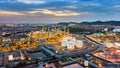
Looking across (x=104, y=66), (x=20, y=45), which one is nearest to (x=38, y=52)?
(x=20, y=45)

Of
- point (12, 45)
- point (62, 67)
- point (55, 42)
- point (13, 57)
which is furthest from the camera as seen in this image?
point (55, 42)

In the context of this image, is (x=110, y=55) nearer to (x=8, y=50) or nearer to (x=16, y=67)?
(x=16, y=67)

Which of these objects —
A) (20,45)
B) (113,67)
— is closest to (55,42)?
(20,45)

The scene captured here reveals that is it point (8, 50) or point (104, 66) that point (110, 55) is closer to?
point (104, 66)

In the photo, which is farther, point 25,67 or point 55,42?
point 55,42

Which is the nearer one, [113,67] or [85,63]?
[113,67]

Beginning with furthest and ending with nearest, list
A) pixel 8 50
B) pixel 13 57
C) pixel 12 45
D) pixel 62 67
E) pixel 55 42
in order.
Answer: pixel 55 42
pixel 12 45
pixel 8 50
pixel 13 57
pixel 62 67

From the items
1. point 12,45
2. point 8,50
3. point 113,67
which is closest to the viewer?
point 113,67

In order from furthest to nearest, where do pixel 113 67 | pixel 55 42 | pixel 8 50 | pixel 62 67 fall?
pixel 55 42 → pixel 8 50 → pixel 62 67 → pixel 113 67
